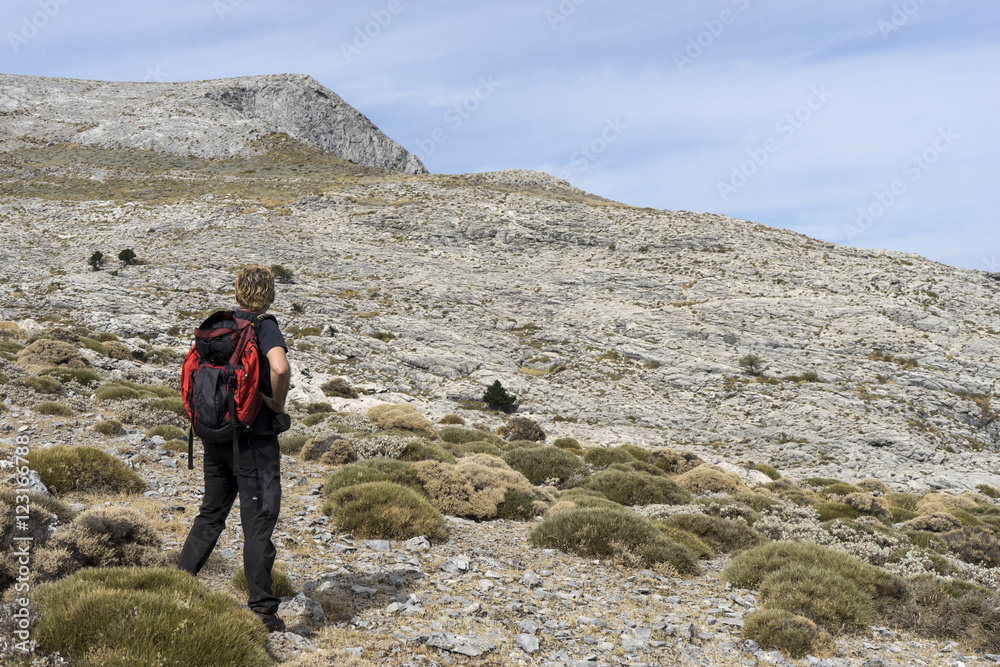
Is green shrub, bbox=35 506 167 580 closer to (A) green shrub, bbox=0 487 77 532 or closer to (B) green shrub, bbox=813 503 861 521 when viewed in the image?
(A) green shrub, bbox=0 487 77 532

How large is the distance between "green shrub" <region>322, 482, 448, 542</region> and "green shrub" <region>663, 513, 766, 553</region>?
620 cm

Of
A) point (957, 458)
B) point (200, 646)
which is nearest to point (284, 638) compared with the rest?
point (200, 646)

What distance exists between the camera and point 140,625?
4.45 m

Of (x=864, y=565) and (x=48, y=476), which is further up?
(x=48, y=476)

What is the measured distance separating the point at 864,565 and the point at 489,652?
25.7 feet

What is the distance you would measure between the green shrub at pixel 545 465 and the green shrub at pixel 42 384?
50.4ft

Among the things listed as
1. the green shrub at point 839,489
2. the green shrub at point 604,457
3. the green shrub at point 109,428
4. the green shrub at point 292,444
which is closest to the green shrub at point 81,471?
the green shrub at point 109,428

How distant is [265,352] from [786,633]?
25.2 ft

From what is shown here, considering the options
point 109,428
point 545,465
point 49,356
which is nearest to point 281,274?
point 49,356

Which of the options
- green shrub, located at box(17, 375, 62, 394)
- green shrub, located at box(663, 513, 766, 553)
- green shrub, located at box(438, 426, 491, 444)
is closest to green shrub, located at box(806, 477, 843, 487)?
green shrub, located at box(438, 426, 491, 444)

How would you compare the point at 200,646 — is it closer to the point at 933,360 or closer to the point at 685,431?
the point at 685,431

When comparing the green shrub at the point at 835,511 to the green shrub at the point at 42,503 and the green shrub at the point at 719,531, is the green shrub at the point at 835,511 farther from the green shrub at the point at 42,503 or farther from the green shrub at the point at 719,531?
the green shrub at the point at 42,503

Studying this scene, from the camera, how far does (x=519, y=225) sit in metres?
66.3

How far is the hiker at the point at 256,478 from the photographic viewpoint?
5.72 metres
